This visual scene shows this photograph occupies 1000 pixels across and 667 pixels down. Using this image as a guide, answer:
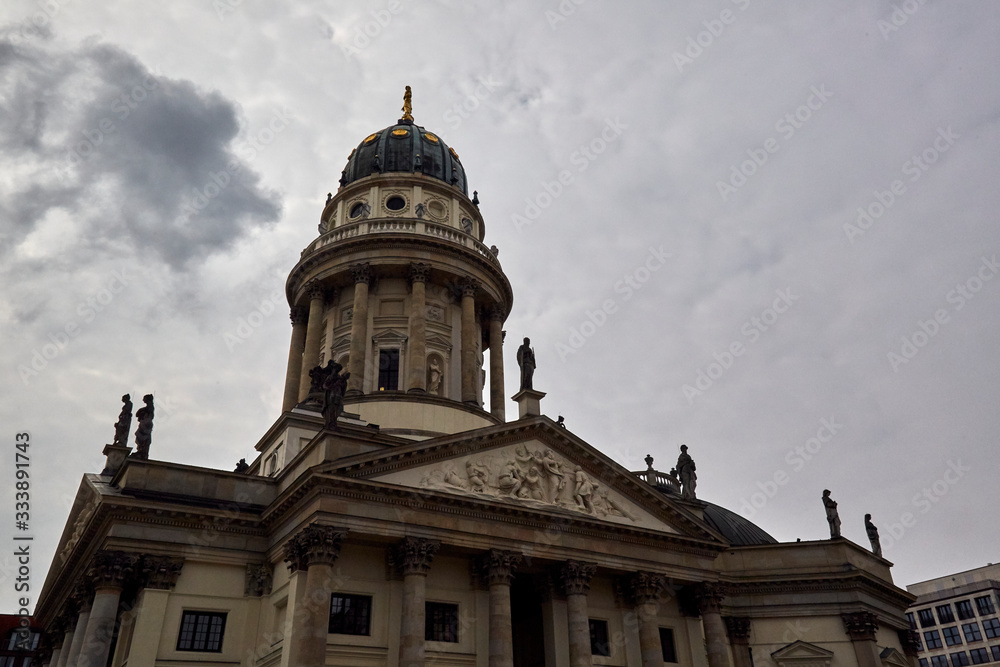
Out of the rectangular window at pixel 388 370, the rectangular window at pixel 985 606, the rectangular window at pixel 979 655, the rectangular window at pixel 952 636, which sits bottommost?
the rectangular window at pixel 979 655

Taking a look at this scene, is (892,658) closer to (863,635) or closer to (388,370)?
(863,635)

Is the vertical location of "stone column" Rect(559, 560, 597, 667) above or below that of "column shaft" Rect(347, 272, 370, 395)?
below

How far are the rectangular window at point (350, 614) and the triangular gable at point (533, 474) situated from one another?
4.06m

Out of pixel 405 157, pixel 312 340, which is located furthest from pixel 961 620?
pixel 312 340

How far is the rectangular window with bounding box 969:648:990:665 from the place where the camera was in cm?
7594

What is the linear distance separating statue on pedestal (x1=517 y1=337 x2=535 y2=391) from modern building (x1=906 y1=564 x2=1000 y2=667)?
59757mm

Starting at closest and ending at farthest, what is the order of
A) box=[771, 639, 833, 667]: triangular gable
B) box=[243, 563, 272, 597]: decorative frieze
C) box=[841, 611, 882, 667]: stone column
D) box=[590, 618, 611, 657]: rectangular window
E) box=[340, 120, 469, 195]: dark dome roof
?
box=[243, 563, 272, 597]: decorative frieze → box=[590, 618, 611, 657]: rectangular window → box=[841, 611, 882, 667]: stone column → box=[771, 639, 833, 667]: triangular gable → box=[340, 120, 469, 195]: dark dome roof

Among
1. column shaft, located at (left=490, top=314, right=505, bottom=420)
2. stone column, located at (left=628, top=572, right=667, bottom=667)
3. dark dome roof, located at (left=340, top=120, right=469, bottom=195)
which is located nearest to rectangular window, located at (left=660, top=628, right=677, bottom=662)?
stone column, located at (left=628, top=572, right=667, bottom=667)

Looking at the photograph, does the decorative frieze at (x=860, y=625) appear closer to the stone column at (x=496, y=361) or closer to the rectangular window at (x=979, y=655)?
the stone column at (x=496, y=361)

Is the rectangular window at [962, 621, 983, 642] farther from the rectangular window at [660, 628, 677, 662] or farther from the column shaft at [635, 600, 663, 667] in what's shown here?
the column shaft at [635, 600, 663, 667]

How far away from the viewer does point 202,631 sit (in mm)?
27656

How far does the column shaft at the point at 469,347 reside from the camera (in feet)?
134

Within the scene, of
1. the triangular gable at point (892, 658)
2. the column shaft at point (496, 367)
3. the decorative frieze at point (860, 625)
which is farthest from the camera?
the column shaft at point (496, 367)

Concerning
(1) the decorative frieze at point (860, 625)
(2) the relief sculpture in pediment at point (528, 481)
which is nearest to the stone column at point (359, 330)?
(2) the relief sculpture in pediment at point (528, 481)
